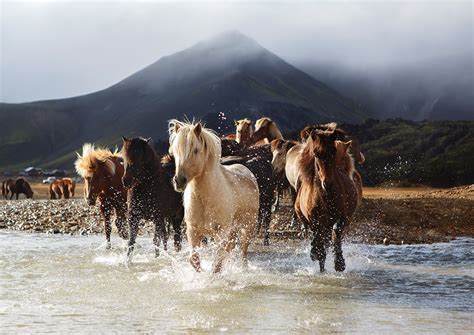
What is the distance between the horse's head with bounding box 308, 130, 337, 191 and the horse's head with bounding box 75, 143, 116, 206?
525 centimetres

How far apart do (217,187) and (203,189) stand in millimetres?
200

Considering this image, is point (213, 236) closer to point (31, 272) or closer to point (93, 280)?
point (93, 280)

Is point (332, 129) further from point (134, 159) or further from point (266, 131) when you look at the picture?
point (266, 131)

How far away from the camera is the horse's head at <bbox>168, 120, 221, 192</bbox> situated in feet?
23.9

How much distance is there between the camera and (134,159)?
1028cm

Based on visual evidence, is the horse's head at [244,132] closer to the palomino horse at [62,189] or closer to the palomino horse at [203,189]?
the palomino horse at [203,189]

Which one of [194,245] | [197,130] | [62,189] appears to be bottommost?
[62,189]

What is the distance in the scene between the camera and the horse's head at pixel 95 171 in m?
12.1

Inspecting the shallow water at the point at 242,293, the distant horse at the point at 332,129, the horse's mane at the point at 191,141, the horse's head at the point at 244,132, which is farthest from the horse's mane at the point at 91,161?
the horse's mane at the point at 191,141

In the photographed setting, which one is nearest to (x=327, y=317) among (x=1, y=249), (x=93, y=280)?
(x=93, y=280)

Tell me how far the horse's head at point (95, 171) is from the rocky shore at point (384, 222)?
3.47 metres

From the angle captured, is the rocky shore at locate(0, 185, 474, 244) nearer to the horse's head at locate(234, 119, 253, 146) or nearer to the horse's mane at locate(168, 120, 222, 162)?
the horse's head at locate(234, 119, 253, 146)

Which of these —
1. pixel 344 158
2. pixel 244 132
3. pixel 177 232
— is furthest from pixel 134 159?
pixel 244 132

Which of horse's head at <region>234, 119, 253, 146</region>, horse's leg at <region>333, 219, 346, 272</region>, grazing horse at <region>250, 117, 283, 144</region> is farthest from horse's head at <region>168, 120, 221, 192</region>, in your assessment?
grazing horse at <region>250, 117, 283, 144</region>
